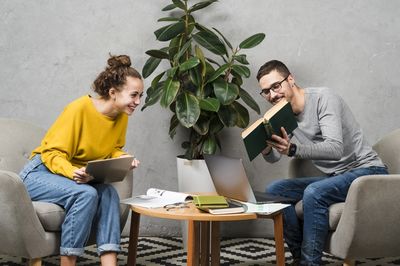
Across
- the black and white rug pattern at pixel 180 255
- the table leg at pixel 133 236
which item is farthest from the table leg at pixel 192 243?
the black and white rug pattern at pixel 180 255

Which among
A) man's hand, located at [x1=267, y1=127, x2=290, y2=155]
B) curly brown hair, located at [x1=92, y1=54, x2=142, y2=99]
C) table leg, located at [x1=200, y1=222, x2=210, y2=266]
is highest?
curly brown hair, located at [x1=92, y1=54, x2=142, y2=99]

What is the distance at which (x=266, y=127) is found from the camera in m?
2.85

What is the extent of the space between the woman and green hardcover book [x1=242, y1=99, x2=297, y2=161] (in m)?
0.59

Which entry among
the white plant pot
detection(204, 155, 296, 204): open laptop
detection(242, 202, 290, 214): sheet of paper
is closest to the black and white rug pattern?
the white plant pot

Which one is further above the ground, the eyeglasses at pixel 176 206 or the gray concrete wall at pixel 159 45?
the gray concrete wall at pixel 159 45

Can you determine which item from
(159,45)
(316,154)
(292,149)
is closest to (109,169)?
(292,149)

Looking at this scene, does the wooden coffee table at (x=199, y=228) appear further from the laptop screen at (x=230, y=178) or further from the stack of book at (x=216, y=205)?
the laptop screen at (x=230, y=178)

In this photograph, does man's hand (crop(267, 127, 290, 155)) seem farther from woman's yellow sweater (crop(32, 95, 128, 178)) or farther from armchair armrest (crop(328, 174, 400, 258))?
woman's yellow sweater (crop(32, 95, 128, 178))

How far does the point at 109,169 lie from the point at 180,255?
987 mm

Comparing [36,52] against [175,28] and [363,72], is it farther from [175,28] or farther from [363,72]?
[363,72]

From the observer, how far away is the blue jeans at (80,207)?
274cm

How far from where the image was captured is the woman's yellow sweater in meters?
2.96

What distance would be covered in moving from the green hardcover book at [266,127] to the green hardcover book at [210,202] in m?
0.25

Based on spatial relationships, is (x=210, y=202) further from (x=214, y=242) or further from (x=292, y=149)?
(x=292, y=149)
